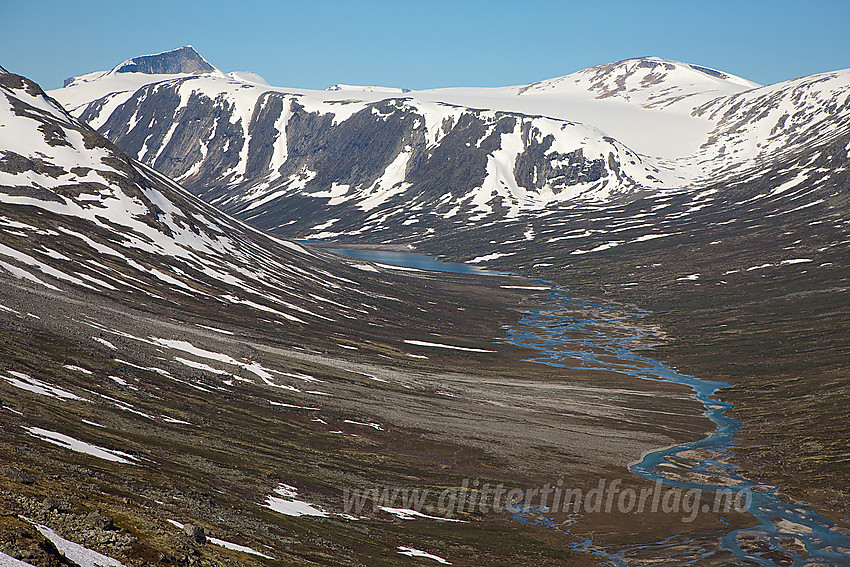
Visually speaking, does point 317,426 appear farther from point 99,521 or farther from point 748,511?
point 99,521

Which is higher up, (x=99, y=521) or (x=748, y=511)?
(x=748, y=511)

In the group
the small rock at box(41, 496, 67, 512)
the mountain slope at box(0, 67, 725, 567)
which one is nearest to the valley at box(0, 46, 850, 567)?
the small rock at box(41, 496, 67, 512)

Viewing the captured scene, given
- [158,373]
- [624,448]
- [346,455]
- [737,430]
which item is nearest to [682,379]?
[737,430]

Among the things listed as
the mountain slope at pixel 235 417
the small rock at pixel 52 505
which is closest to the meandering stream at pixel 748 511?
the mountain slope at pixel 235 417

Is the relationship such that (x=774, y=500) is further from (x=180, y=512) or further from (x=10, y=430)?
(x=10, y=430)

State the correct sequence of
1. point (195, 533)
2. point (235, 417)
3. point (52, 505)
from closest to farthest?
point (52, 505) < point (195, 533) < point (235, 417)

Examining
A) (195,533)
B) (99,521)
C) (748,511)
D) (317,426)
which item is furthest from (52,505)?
(748,511)
